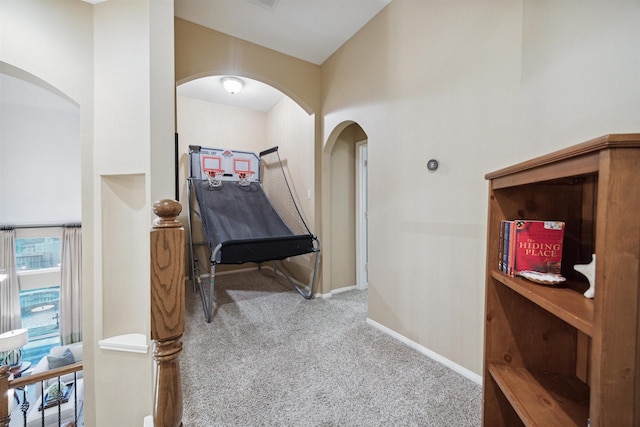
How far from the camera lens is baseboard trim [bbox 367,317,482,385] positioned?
1.57 m

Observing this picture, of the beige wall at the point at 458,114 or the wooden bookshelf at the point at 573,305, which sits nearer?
the wooden bookshelf at the point at 573,305

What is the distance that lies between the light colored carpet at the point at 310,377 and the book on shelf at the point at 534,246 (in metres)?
1.01

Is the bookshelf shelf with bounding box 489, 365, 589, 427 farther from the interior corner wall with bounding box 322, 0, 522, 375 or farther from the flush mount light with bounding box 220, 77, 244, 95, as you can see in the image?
the flush mount light with bounding box 220, 77, 244, 95

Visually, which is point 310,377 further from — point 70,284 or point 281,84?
point 70,284

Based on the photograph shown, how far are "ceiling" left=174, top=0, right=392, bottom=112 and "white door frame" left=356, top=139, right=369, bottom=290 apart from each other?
4.00ft

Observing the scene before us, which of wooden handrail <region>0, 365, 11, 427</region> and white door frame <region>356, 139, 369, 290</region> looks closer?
wooden handrail <region>0, 365, 11, 427</region>

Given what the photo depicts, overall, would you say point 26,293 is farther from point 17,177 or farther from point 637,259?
point 637,259

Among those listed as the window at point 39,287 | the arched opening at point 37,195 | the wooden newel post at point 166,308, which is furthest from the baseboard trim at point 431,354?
the window at point 39,287

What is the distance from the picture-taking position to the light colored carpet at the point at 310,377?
1322 mm

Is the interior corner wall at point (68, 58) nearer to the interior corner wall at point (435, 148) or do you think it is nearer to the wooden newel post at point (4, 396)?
the wooden newel post at point (4, 396)

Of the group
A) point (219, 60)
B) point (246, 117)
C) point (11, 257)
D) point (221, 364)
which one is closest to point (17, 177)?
point (11, 257)

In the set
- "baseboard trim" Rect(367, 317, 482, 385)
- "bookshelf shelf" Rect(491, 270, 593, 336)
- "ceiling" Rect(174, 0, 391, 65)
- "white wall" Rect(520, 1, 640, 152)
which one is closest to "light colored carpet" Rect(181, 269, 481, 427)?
"baseboard trim" Rect(367, 317, 482, 385)

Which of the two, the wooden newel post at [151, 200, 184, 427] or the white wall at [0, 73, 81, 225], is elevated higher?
the white wall at [0, 73, 81, 225]

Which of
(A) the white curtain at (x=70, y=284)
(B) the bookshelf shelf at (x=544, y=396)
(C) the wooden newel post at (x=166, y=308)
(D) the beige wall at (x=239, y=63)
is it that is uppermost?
(D) the beige wall at (x=239, y=63)
